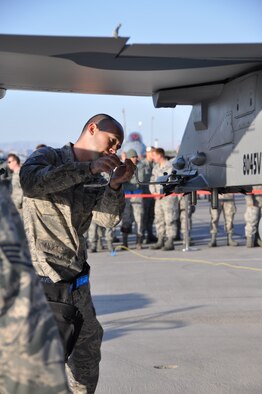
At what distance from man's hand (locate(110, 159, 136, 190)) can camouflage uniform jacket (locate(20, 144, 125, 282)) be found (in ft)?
0.42

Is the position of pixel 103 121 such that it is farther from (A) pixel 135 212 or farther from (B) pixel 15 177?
(A) pixel 135 212

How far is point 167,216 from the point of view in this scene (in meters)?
13.7

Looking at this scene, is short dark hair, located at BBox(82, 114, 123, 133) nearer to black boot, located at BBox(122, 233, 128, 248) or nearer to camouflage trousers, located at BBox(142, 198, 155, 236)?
black boot, located at BBox(122, 233, 128, 248)

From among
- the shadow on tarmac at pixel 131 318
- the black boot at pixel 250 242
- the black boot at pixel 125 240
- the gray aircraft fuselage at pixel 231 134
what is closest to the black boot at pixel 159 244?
the black boot at pixel 125 240

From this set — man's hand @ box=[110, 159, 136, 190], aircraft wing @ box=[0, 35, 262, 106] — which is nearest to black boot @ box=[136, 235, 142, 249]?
aircraft wing @ box=[0, 35, 262, 106]

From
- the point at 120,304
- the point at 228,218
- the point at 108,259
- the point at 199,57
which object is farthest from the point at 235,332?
the point at 228,218

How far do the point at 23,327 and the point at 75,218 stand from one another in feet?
7.55

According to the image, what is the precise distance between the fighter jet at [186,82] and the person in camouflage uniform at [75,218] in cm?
47

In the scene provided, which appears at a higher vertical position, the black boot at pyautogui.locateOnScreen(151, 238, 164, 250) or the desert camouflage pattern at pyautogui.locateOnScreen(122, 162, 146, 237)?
the desert camouflage pattern at pyautogui.locateOnScreen(122, 162, 146, 237)

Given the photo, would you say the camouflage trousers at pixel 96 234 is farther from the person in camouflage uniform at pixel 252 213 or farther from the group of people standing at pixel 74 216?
the group of people standing at pixel 74 216

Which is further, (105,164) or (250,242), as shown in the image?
(250,242)

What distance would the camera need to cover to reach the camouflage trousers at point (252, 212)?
13.5 metres

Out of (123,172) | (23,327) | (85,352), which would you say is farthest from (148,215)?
(23,327)

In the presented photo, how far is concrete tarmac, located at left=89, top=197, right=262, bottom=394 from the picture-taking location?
17.6 ft
